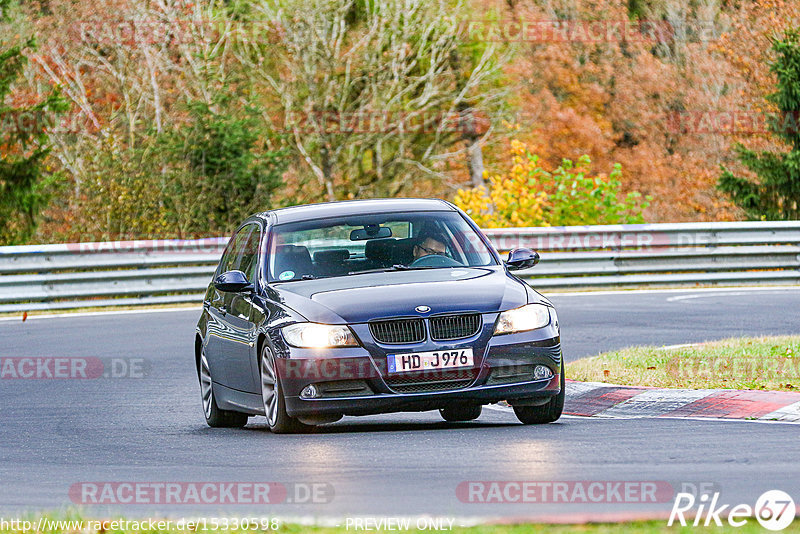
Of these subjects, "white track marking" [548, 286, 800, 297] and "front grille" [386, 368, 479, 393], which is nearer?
"front grille" [386, 368, 479, 393]

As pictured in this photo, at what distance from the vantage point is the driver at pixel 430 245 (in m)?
11.1

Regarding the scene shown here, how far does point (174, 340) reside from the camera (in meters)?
18.8

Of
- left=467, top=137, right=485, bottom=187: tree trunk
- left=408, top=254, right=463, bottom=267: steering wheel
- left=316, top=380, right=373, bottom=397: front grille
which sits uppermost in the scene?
left=408, top=254, right=463, bottom=267: steering wheel

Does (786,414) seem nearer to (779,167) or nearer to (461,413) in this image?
(461,413)

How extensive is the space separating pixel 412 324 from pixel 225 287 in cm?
→ 184

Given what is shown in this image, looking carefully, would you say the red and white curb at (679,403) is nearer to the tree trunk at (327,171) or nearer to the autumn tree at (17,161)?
the autumn tree at (17,161)

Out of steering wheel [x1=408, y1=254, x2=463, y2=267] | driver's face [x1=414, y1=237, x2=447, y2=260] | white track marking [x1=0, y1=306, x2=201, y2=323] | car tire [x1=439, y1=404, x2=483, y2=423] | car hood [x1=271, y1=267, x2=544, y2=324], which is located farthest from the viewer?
white track marking [x1=0, y1=306, x2=201, y2=323]

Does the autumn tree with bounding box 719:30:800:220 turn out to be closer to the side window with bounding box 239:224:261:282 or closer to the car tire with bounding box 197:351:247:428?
the side window with bounding box 239:224:261:282

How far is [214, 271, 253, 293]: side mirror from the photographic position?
11.0 meters

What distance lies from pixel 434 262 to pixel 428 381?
4.74 ft

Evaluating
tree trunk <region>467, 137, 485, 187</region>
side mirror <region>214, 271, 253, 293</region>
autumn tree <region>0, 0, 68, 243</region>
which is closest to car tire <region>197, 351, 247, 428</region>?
side mirror <region>214, 271, 253, 293</region>

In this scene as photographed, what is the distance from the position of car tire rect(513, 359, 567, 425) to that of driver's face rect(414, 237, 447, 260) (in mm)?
1316

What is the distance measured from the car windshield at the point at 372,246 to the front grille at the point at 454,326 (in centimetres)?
113

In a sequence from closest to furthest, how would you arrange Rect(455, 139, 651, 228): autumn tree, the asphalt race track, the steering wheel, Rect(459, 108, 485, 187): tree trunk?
the asphalt race track → the steering wheel → Rect(455, 139, 651, 228): autumn tree → Rect(459, 108, 485, 187): tree trunk
